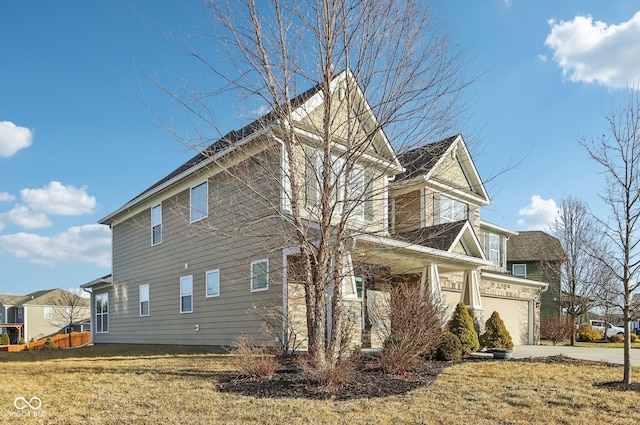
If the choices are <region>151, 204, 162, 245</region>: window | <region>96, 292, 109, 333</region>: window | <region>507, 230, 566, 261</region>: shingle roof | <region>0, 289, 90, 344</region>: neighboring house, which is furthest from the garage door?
<region>0, 289, 90, 344</region>: neighboring house

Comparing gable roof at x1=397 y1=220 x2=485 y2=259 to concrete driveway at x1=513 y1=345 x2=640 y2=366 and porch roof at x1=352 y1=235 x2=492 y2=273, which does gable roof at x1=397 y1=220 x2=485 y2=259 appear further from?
concrete driveway at x1=513 y1=345 x2=640 y2=366

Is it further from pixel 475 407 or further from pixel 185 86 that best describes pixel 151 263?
pixel 475 407

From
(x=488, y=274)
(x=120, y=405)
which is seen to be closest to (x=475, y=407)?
(x=120, y=405)

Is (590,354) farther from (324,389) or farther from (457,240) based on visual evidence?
(324,389)

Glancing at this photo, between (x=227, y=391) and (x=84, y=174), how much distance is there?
10.5 meters

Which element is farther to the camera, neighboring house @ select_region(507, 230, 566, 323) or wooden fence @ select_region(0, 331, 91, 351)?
neighboring house @ select_region(507, 230, 566, 323)

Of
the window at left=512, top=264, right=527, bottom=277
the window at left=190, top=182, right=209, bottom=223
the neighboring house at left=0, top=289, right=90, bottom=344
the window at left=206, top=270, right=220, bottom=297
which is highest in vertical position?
the window at left=190, top=182, right=209, bottom=223

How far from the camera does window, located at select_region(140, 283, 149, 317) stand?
756 inches

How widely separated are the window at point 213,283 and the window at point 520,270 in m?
Answer: 24.8

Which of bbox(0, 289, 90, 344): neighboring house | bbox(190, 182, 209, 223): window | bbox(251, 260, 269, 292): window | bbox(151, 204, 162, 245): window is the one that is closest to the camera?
bbox(251, 260, 269, 292): window

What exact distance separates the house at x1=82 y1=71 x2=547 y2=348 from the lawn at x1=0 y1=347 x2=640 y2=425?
228 cm

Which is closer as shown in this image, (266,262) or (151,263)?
(266,262)

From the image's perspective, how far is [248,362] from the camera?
8.21 metres

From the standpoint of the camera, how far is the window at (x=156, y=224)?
18.5 meters
